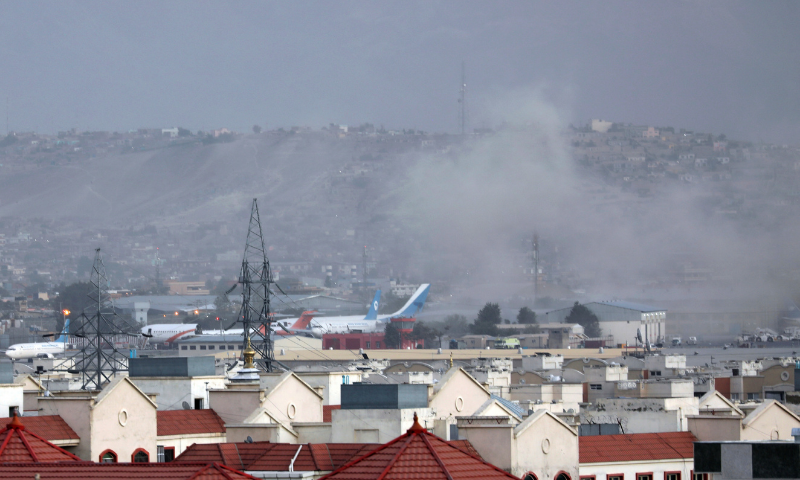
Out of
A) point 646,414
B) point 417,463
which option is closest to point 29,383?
point 646,414

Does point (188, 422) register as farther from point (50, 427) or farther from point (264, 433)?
point (264, 433)

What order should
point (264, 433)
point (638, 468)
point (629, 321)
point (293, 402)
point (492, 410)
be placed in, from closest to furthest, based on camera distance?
point (264, 433) → point (638, 468) → point (492, 410) → point (293, 402) → point (629, 321)

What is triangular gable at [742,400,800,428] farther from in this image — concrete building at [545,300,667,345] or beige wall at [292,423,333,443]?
concrete building at [545,300,667,345]

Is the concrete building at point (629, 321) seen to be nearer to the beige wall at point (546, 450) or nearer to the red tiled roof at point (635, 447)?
the red tiled roof at point (635, 447)

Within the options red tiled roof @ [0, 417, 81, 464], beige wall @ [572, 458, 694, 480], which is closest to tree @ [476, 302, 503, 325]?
beige wall @ [572, 458, 694, 480]

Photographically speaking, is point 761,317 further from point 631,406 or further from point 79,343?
point 631,406

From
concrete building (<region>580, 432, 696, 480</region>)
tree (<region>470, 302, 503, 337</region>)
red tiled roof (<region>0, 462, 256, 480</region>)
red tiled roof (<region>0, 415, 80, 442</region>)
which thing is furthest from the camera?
tree (<region>470, 302, 503, 337</region>)
